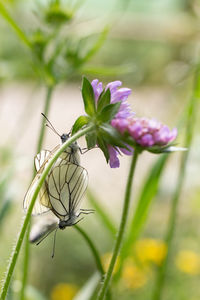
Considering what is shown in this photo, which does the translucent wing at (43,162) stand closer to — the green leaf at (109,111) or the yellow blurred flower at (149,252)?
the green leaf at (109,111)

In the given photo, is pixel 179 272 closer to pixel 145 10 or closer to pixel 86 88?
pixel 86 88

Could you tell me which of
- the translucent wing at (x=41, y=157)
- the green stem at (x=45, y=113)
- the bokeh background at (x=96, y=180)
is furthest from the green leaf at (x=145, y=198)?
the translucent wing at (x=41, y=157)

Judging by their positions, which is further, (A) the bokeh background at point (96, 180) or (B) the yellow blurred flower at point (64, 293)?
(B) the yellow blurred flower at point (64, 293)

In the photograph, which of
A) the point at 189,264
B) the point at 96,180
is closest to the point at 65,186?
the point at 189,264

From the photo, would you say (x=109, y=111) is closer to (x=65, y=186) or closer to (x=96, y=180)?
(x=65, y=186)

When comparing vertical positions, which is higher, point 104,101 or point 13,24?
point 13,24

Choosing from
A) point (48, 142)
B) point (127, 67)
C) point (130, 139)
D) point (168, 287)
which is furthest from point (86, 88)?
point (48, 142)
